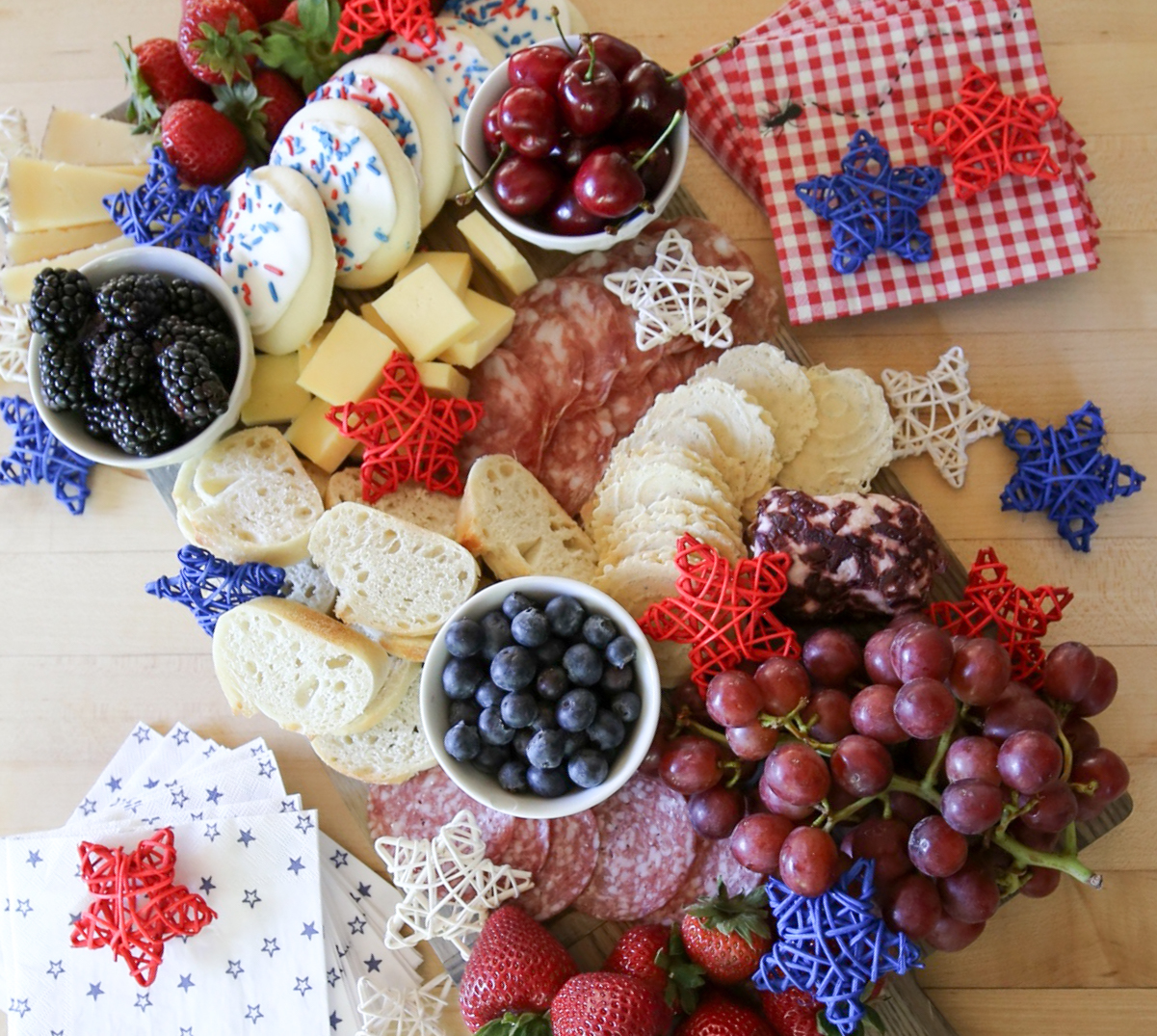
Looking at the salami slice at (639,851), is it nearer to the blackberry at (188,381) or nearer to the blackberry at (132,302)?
the blackberry at (188,381)

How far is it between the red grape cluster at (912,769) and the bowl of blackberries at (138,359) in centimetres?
75

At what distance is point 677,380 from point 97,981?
117cm

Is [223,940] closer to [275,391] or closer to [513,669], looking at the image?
[513,669]

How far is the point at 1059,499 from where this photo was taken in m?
1.45

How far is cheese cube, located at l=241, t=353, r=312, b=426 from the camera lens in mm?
1446

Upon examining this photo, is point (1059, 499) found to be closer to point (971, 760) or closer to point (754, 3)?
point (971, 760)

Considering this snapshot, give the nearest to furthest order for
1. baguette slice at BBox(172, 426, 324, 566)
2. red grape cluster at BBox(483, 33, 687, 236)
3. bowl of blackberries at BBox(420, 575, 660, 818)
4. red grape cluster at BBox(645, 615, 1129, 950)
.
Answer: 1. red grape cluster at BBox(645, 615, 1129, 950)
2. bowl of blackberries at BBox(420, 575, 660, 818)
3. red grape cluster at BBox(483, 33, 687, 236)
4. baguette slice at BBox(172, 426, 324, 566)

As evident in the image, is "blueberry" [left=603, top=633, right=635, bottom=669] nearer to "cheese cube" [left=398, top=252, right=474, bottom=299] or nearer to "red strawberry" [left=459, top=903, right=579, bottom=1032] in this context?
"red strawberry" [left=459, top=903, right=579, bottom=1032]

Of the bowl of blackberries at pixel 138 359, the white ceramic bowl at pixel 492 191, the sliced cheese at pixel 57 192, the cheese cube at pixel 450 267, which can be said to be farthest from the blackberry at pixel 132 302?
the white ceramic bowl at pixel 492 191

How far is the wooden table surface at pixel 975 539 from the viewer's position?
1.41 meters

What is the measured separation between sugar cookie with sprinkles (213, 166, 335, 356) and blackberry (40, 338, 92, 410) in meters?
0.23

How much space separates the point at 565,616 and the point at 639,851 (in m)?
0.38

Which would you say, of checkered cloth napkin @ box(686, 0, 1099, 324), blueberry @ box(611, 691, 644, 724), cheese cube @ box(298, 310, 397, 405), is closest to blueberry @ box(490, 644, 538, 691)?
blueberry @ box(611, 691, 644, 724)

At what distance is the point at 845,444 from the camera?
56.0 inches
